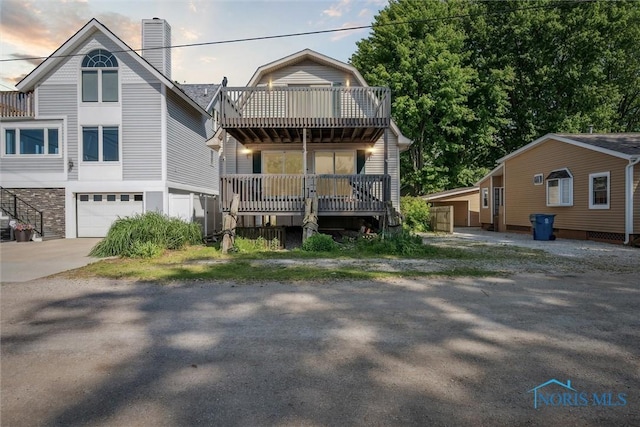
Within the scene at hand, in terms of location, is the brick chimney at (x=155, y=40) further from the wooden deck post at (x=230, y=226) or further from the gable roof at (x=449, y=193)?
the gable roof at (x=449, y=193)

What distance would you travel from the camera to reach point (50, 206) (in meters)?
15.9

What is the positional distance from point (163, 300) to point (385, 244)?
691 cm

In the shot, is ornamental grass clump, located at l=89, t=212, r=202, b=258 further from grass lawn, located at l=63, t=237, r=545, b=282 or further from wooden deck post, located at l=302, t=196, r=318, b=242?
wooden deck post, located at l=302, t=196, r=318, b=242

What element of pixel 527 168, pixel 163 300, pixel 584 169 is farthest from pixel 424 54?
pixel 163 300

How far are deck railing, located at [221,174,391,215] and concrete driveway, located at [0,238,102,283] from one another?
186 inches

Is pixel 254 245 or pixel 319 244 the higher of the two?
pixel 319 244

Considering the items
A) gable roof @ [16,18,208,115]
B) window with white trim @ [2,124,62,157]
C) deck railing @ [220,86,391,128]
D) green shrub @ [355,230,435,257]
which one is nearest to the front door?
deck railing @ [220,86,391,128]

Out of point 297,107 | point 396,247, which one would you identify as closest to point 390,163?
point 297,107

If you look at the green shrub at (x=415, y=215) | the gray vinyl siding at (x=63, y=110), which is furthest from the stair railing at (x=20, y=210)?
the green shrub at (x=415, y=215)

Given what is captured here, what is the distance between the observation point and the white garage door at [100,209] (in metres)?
15.9

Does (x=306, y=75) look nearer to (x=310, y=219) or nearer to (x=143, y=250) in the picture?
(x=310, y=219)

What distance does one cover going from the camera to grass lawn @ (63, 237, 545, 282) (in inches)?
283

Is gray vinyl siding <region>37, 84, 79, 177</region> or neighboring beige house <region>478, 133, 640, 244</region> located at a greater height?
gray vinyl siding <region>37, 84, 79, 177</region>

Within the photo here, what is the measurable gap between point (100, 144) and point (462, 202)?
83.5 ft
